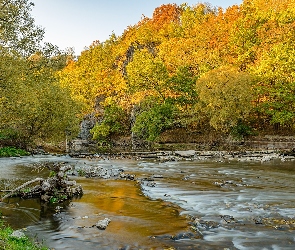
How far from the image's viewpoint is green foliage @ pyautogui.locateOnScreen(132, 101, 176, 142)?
49.8m

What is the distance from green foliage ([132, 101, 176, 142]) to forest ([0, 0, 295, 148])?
0.49ft

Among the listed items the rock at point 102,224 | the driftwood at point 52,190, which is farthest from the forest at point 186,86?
the rock at point 102,224

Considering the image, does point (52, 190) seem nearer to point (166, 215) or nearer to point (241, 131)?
point (166, 215)

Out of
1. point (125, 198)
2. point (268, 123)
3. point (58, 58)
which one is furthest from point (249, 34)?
point (125, 198)

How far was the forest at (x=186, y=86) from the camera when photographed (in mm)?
35344

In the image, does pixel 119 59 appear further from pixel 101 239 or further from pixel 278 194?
pixel 101 239

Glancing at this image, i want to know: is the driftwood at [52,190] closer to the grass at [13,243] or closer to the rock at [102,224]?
the rock at [102,224]

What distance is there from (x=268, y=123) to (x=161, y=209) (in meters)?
44.9

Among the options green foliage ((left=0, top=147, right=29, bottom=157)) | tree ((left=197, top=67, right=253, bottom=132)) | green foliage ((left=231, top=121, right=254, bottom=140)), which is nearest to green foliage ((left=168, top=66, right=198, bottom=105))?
tree ((left=197, top=67, right=253, bottom=132))

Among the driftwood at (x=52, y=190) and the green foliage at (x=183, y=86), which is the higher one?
the green foliage at (x=183, y=86)

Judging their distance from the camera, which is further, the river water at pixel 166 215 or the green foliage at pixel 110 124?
the green foliage at pixel 110 124

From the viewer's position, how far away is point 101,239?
30.1 ft

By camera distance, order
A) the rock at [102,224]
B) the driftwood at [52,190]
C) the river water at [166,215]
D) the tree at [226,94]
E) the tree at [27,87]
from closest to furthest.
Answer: the river water at [166,215]
the rock at [102,224]
the driftwood at [52,190]
the tree at [27,87]
the tree at [226,94]

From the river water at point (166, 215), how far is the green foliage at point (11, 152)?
16.3 meters
